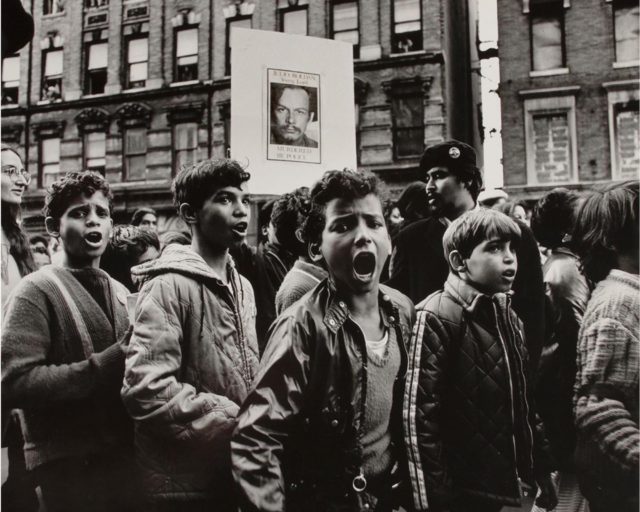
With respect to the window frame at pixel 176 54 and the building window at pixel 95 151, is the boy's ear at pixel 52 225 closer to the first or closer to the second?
the building window at pixel 95 151

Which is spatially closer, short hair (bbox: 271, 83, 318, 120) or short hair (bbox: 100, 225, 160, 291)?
short hair (bbox: 100, 225, 160, 291)

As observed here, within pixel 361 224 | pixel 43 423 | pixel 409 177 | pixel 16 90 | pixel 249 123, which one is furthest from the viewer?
pixel 409 177

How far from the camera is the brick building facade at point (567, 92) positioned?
6.78 feet

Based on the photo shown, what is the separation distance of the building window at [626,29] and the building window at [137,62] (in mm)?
1767

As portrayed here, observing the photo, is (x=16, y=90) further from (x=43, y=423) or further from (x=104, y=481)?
(x=104, y=481)

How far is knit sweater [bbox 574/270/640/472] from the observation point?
138 cm

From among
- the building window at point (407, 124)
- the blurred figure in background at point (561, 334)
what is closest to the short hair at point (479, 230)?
the blurred figure in background at point (561, 334)

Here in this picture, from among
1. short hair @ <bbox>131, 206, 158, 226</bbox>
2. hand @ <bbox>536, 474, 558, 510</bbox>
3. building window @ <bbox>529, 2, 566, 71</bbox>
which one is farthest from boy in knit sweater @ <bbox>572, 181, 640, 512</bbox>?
short hair @ <bbox>131, 206, 158, 226</bbox>

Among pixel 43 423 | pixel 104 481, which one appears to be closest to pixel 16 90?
pixel 43 423

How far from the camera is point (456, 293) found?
5.08ft

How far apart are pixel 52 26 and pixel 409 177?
2.03 meters

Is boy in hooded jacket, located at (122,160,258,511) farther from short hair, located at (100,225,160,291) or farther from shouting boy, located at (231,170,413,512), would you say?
short hair, located at (100,225,160,291)

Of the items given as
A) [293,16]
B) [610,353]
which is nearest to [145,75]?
[293,16]

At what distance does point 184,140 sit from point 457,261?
1.59m
